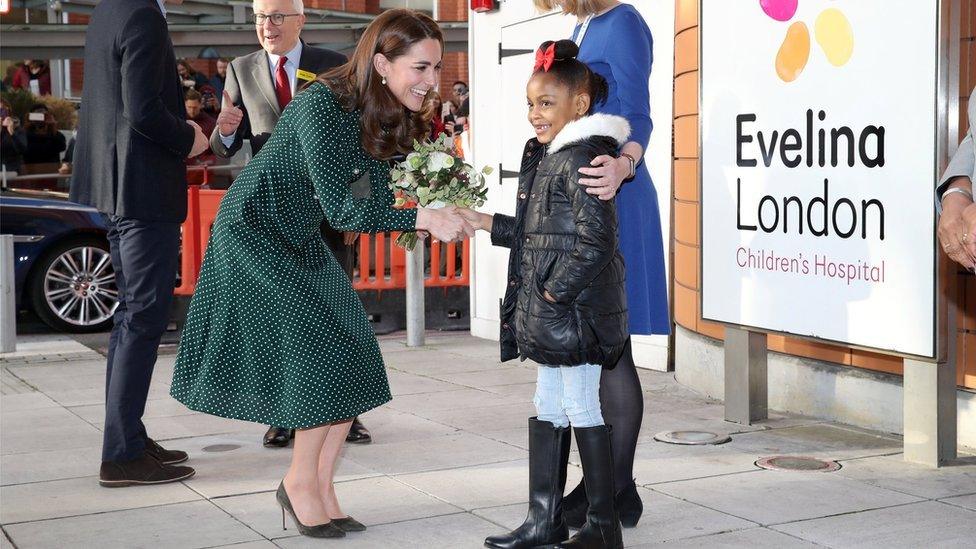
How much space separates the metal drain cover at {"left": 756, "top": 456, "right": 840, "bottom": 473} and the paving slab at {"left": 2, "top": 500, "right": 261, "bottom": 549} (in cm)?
216

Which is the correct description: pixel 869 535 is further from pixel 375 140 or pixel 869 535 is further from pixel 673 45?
pixel 673 45

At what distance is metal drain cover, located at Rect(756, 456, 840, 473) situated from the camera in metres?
4.93

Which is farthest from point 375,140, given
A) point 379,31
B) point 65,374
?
point 65,374

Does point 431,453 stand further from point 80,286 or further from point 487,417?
point 80,286

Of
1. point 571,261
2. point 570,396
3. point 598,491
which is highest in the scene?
point 571,261

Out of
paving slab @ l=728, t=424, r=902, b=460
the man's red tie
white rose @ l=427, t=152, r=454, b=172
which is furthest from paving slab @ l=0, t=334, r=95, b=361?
white rose @ l=427, t=152, r=454, b=172

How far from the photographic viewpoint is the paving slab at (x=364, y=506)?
14.0 feet

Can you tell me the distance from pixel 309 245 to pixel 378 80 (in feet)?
1.94

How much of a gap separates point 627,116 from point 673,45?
11.6 ft

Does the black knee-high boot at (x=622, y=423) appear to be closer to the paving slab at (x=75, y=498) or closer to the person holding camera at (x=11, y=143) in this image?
the paving slab at (x=75, y=498)

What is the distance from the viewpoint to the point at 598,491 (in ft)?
12.4

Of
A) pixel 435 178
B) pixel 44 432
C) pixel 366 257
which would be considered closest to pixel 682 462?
pixel 435 178

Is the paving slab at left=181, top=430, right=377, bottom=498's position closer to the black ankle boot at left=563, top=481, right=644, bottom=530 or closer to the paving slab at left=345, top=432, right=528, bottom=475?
the paving slab at left=345, top=432, right=528, bottom=475

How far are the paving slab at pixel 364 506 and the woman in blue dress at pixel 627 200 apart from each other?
0.59 metres
